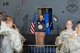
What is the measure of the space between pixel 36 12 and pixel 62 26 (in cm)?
115

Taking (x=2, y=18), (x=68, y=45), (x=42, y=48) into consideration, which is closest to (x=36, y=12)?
(x=42, y=48)


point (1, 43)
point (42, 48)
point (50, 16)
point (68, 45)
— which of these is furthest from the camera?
point (50, 16)

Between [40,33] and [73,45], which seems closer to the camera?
[73,45]

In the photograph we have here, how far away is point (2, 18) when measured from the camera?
631 cm

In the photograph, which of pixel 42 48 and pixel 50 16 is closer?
pixel 42 48

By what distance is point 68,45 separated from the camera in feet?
15.5

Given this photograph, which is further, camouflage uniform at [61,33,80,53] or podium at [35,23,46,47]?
podium at [35,23,46,47]

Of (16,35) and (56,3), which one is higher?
(56,3)

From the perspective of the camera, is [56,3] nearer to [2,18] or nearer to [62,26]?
[62,26]

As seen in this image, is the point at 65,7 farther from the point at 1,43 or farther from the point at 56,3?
the point at 1,43

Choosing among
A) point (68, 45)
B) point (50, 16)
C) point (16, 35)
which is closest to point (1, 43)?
point (16, 35)

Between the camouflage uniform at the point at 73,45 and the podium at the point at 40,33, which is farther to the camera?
the podium at the point at 40,33

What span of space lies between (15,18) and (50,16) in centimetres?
141

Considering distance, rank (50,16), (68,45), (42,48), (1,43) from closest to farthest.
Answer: (68,45) → (1,43) → (42,48) → (50,16)
